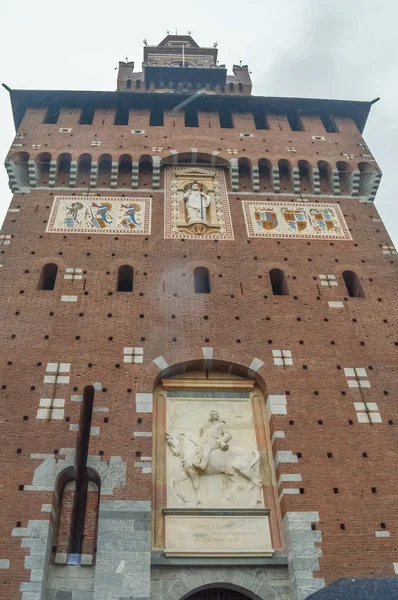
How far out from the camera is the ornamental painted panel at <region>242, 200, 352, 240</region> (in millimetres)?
16094

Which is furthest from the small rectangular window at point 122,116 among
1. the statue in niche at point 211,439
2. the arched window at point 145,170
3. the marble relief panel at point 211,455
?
the statue in niche at point 211,439

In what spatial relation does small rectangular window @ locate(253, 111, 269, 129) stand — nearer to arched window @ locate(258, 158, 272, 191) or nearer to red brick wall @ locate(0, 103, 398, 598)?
arched window @ locate(258, 158, 272, 191)

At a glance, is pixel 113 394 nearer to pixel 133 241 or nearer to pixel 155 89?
pixel 133 241

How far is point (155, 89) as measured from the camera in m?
24.7

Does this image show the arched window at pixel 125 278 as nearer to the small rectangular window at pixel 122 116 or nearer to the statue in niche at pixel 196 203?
the statue in niche at pixel 196 203

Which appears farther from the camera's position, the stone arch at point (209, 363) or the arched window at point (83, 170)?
the arched window at point (83, 170)

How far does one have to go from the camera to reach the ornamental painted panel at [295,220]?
16094 mm

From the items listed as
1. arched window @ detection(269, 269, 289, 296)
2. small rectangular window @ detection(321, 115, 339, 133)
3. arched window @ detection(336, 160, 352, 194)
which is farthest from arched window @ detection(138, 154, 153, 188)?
small rectangular window @ detection(321, 115, 339, 133)

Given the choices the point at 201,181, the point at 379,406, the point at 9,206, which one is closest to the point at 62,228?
the point at 9,206

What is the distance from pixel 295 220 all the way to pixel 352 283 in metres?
2.46

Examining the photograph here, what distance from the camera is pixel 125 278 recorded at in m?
15.1

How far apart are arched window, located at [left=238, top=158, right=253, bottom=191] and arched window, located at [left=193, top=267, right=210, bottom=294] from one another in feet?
12.0

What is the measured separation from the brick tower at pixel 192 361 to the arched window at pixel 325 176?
7 centimetres

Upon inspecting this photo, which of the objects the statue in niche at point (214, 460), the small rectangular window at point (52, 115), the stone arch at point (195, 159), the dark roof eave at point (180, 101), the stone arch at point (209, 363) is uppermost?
the dark roof eave at point (180, 101)
